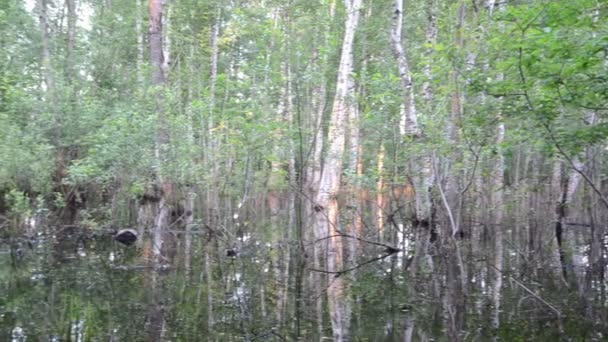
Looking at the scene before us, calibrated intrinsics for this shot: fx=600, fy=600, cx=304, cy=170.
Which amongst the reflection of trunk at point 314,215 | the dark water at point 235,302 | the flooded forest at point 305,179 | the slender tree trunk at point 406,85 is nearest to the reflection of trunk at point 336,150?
the flooded forest at point 305,179

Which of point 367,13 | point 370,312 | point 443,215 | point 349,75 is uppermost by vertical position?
point 367,13

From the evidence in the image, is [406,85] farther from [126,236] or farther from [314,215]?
[126,236]

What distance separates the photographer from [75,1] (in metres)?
18.5

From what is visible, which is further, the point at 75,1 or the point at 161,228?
the point at 75,1

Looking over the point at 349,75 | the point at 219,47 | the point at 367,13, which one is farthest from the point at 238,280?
the point at 219,47

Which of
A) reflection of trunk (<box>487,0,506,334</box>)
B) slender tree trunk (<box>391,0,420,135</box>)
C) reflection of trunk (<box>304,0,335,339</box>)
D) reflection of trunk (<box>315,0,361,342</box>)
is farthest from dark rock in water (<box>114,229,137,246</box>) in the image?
reflection of trunk (<box>487,0,506,334</box>)

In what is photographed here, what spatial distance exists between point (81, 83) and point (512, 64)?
1176cm

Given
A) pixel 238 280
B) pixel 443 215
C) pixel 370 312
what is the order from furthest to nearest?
pixel 443 215, pixel 238 280, pixel 370 312

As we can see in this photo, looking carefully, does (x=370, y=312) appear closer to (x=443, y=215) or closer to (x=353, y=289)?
(x=353, y=289)

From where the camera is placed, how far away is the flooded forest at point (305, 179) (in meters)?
6.44

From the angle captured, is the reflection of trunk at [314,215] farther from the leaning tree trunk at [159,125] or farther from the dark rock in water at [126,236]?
the dark rock in water at [126,236]

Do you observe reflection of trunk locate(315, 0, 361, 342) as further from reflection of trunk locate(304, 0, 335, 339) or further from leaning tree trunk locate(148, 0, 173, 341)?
leaning tree trunk locate(148, 0, 173, 341)

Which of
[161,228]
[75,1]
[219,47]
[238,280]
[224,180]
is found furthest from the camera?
[219,47]

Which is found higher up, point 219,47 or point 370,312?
point 219,47
